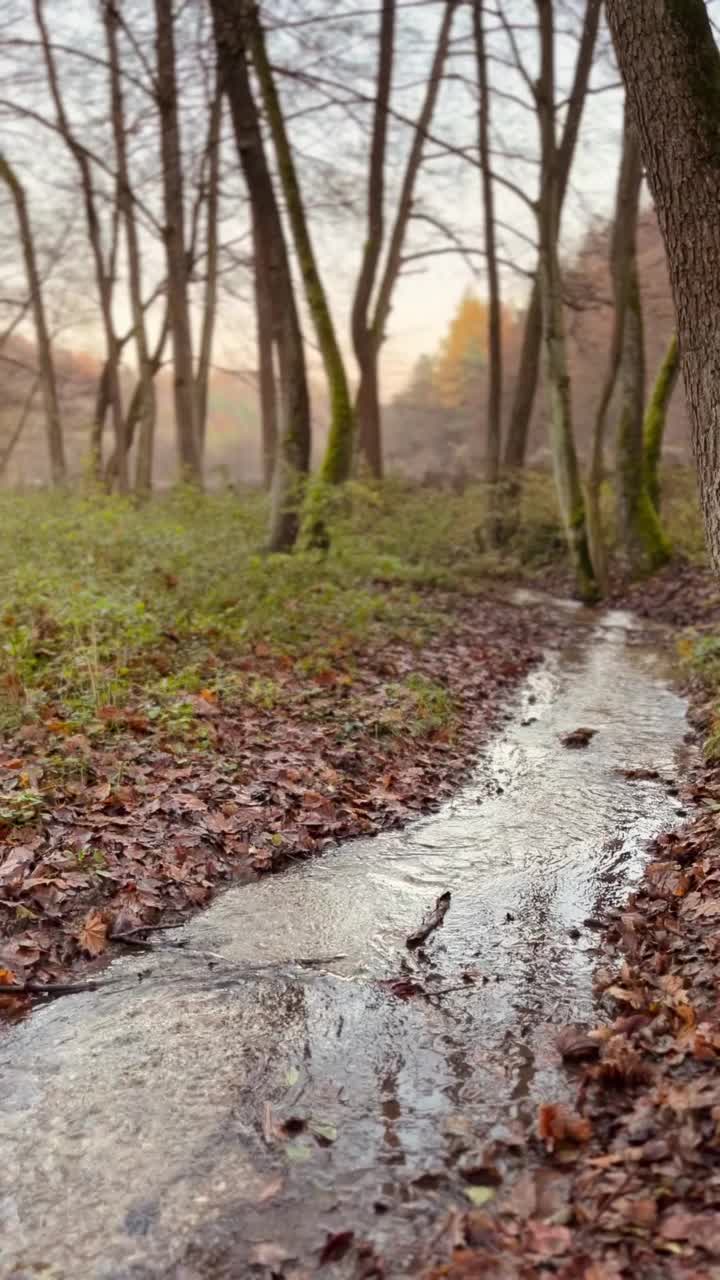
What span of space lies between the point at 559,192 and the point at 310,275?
5939 millimetres

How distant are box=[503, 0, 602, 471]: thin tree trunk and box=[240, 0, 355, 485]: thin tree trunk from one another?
4342 mm

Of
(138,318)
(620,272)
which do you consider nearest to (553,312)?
(620,272)

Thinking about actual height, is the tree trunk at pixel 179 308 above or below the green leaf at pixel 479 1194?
above

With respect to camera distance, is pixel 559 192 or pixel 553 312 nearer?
pixel 553 312

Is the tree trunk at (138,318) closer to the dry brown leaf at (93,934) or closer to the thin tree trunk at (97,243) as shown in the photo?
the thin tree trunk at (97,243)

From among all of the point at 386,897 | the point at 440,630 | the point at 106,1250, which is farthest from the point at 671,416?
the point at 106,1250

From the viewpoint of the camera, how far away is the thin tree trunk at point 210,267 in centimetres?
1892

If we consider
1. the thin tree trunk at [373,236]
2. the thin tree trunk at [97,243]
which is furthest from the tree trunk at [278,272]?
the thin tree trunk at [97,243]

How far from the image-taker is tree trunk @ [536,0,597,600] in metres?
15.1

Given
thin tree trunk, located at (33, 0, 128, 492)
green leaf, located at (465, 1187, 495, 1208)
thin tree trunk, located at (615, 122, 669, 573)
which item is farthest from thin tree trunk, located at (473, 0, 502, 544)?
green leaf, located at (465, 1187, 495, 1208)

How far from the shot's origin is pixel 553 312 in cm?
1541

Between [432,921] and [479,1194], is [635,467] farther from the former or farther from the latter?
[479,1194]

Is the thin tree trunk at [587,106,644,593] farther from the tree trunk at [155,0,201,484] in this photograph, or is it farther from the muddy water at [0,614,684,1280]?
the muddy water at [0,614,684,1280]

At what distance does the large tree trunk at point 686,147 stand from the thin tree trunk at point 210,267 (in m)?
15.1
